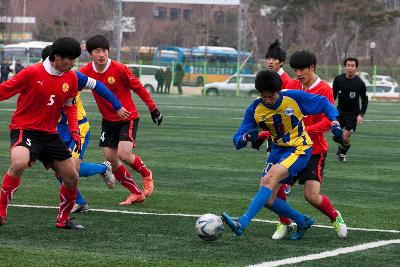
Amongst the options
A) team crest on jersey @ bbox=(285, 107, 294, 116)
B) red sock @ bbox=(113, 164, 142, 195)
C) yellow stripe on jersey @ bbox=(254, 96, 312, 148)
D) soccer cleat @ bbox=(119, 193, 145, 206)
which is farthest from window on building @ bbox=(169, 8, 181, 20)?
team crest on jersey @ bbox=(285, 107, 294, 116)

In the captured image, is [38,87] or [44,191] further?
[44,191]

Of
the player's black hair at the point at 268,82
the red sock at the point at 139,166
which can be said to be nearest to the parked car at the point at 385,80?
the red sock at the point at 139,166

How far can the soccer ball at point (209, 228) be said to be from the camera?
30.3ft

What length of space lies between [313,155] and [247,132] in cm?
98

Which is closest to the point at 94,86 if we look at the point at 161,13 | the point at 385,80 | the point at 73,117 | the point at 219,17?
the point at 73,117

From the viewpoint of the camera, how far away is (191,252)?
8.88 metres

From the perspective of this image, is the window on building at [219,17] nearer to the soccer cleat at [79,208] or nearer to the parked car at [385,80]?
the parked car at [385,80]

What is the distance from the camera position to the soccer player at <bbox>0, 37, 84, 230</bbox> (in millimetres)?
9555

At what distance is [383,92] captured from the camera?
55844 mm

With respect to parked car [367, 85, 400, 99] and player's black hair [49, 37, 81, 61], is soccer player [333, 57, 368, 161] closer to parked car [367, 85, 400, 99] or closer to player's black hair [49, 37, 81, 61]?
player's black hair [49, 37, 81, 61]

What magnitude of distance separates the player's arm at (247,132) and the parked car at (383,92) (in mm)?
46744

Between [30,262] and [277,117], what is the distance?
2.62 metres

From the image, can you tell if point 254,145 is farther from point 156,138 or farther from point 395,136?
point 395,136

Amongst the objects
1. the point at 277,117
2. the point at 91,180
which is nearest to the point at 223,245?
the point at 277,117
